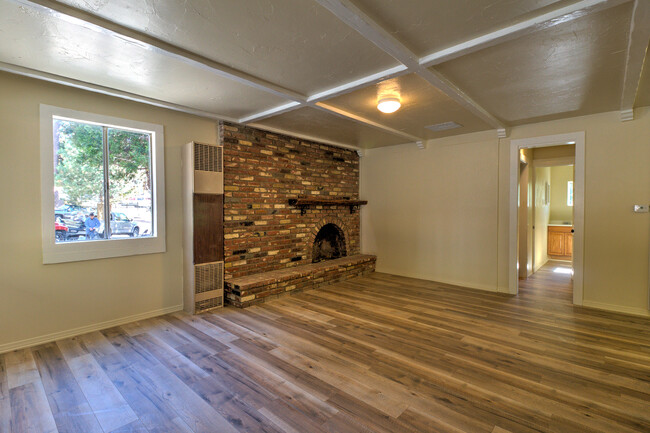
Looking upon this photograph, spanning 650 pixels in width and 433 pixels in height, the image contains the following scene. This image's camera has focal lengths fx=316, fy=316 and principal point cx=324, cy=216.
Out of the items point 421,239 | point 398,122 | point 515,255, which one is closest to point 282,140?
point 398,122

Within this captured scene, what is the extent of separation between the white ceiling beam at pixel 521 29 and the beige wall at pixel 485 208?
290 cm

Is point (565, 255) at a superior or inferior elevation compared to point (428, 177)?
inferior

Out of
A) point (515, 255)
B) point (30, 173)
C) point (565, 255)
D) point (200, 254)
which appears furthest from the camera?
point (565, 255)

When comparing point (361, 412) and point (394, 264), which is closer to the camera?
point (361, 412)

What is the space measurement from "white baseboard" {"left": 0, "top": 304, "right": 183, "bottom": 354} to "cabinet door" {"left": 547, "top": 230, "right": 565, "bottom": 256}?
8540mm

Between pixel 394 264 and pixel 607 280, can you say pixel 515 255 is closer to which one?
pixel 607 280

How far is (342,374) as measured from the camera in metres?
2.45

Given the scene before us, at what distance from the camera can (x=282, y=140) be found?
5.02 m

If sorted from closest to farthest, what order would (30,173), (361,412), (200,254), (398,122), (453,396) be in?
(361,412) → (453,396) → (30,173) → (200,254) → (398,122)

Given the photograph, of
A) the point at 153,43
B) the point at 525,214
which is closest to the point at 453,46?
the point at 153,43

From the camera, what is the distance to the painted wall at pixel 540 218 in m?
6.57

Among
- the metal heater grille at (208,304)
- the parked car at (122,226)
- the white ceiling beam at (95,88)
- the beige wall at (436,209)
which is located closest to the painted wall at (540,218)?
the beige wall at (436,209)

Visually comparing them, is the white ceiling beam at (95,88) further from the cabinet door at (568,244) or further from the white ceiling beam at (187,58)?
the cabinet door at (568,244)

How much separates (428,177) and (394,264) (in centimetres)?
176
